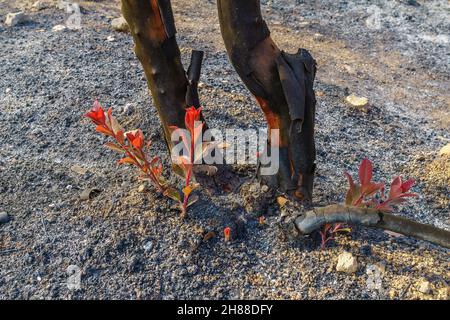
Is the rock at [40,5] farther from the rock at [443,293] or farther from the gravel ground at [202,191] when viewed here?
the rock at [443,293]

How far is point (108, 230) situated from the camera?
6.70 feet

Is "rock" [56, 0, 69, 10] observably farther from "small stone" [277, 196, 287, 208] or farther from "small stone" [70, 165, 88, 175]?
"small stone" [277, 196, 287, 208]

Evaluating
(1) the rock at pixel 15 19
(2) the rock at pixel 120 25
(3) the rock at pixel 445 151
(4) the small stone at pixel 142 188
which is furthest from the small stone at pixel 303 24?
(4) the small stone at pixel 142 188

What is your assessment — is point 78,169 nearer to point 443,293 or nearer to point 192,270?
point 192,270

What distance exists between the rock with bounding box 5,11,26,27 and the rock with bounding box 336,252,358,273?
10.5 feet

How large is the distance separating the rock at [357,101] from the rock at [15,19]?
2507 mm

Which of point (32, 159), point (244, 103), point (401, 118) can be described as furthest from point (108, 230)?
point (401, 118)

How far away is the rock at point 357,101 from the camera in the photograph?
3176 millimetres

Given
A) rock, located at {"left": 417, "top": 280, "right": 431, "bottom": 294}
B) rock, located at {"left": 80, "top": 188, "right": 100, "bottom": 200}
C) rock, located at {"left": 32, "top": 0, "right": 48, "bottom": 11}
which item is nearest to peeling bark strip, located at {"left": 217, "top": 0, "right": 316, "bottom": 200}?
rock, located at {"left": 417, "top": 280, "right": 431, "bottom": 294}

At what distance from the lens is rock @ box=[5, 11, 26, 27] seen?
3998 mm

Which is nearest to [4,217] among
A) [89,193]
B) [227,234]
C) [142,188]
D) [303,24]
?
[89,193]

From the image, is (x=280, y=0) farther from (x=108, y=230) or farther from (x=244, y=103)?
(x=108, y=230)

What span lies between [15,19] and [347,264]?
10.6ft

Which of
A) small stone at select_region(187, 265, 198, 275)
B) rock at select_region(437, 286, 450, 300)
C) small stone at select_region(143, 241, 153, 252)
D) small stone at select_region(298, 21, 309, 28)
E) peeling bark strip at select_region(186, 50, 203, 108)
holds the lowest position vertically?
small stone at select_region(298, 21, 309, 28)
